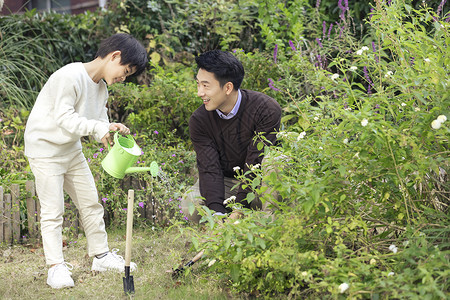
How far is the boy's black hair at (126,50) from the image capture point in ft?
10.8

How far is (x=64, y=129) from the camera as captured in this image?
129 inches

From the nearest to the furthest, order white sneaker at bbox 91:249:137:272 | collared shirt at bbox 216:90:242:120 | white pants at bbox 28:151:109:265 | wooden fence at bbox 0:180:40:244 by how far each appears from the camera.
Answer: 1. white pants at bbox 28:151:109:265
2. white sneaker at bbox 91:249:137:272
3. collared shirt at bbox 216:90:242:120
4. wooden fence at bbox 0:180:40:244

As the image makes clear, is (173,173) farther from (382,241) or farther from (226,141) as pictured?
(382,241)

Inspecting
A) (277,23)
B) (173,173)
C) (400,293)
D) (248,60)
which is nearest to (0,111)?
(173,173)

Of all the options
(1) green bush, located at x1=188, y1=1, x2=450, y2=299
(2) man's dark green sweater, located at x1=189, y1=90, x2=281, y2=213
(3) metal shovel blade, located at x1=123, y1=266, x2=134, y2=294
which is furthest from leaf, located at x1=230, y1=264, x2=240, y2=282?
(2) man's dark green sweater, located at x1=189, y1=90, x2=281, y2=213

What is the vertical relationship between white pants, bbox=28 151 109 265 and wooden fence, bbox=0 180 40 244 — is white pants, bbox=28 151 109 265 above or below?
above

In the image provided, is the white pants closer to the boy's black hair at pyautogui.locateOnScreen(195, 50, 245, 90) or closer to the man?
the man

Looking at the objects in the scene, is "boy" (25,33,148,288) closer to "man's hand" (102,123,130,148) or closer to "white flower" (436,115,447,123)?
"man's hand" (102,123,130,148)

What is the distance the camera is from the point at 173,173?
458cm

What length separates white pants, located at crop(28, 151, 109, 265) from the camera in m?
3.27

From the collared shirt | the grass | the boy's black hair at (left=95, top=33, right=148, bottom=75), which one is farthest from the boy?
the collared shirt

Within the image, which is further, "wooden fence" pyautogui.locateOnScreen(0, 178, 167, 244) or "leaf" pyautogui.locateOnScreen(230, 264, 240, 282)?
"wooden fence" pyautogui.locateOnScreen(0, 178, 167, 244)

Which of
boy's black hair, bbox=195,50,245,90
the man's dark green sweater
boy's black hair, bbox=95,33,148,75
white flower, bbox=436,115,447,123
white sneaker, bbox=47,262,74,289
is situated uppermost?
white flower, bbox=436,115,447,123

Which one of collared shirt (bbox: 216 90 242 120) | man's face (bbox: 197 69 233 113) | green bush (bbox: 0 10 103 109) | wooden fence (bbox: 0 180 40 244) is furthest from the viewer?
green bush (bbox: 0 10 103 109)
